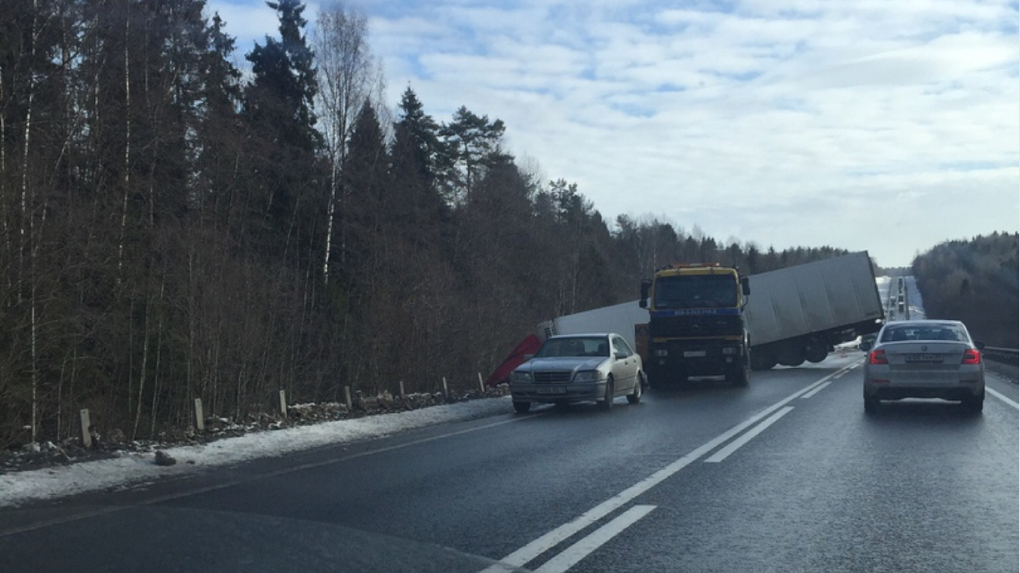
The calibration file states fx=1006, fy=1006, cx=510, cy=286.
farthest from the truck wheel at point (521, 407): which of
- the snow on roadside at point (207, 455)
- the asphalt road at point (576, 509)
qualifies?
the asphalt road at point (576, 509)

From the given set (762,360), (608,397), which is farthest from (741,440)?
(762,360)

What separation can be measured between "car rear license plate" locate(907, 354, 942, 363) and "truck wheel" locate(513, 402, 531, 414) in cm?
730

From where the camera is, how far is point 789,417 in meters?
17.6

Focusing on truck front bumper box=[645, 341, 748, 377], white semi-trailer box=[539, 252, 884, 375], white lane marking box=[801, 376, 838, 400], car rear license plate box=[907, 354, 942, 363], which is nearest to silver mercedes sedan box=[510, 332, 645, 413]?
white lane marking box=[801, 376, 838, 400]

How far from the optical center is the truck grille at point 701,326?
28109 mm

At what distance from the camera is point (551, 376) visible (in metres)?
19.9

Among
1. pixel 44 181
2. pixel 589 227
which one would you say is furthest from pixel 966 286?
pixel 44 181

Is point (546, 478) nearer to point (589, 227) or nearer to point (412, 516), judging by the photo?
point (412, 516)

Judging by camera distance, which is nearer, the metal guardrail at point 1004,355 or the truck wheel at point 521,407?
the truck wheel at point 521,407

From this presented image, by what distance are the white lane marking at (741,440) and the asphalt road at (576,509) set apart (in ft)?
0.16

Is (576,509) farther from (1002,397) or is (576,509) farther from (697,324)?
(697,324)

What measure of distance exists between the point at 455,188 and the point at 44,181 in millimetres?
46481

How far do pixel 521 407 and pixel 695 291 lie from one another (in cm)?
Answer: 986

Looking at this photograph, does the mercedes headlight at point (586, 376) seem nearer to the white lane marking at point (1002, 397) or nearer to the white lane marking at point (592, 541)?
the white lane marking at point (1002, 397)
